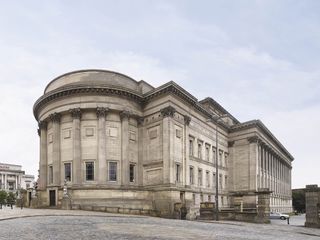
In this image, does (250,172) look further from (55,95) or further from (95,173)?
(55,95)

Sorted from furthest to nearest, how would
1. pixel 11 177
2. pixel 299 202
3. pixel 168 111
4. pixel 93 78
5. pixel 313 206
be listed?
1. pixel 11 177
2. pixel 299 202
3. pixel 93 78
4. pixel 168 111
5. pixel 313 206

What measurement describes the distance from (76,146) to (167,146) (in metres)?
10.9

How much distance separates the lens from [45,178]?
46875mm

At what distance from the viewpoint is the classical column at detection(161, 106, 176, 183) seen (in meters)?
42.2

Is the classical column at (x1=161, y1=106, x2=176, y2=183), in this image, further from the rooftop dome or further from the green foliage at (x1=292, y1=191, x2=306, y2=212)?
the green foliage at (x1=292, y1=191, x2=306, y2=212)

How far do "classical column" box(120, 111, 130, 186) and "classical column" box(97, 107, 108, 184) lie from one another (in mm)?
2251

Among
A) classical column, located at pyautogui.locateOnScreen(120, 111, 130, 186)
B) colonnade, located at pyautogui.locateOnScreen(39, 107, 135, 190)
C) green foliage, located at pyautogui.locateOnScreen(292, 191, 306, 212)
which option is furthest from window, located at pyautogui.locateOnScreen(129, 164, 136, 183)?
green foliage, located at pyautogui.locateOnScreen(292, 191, 306, 212)

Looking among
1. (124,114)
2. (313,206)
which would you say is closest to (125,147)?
(124,114)

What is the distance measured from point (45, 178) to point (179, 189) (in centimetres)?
1781

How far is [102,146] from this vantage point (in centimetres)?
4253

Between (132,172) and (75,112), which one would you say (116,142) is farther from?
(75,112)

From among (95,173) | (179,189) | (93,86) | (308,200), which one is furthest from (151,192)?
(308,200)

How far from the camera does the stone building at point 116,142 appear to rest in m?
41.5

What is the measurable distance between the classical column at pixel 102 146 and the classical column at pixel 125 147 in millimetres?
2251
